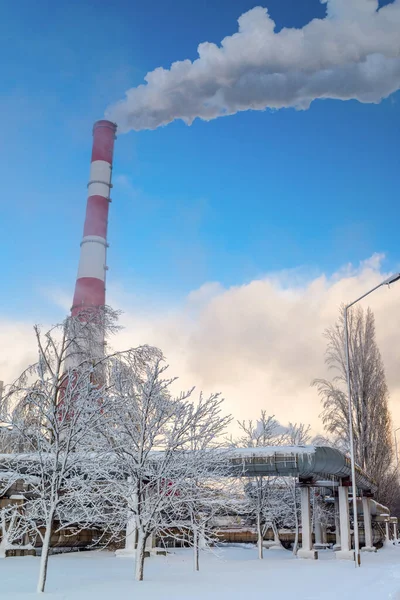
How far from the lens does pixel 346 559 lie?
99.0 feet

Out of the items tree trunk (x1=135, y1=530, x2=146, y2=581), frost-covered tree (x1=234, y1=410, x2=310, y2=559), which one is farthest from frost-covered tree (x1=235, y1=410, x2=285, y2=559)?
tree trunk (x1=135, y1=530, x2=146, y2=581)

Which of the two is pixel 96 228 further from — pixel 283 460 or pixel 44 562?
pixel 44 562

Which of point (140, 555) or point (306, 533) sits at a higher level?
point (306, 533)

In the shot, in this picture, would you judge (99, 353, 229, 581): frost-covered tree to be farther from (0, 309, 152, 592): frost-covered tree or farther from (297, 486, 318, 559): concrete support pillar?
(297, 486, 318, 559): concrete support pillar

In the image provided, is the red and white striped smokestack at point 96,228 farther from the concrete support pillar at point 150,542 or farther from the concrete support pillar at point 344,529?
the concrete support pillar at point 344,529

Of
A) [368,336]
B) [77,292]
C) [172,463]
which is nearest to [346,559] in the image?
[172,463]

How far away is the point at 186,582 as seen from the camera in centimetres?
1708

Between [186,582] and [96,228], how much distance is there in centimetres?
3652

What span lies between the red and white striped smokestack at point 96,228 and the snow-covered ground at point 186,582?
2535 cm

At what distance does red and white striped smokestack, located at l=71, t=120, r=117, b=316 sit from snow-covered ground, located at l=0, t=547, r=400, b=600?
25.3m

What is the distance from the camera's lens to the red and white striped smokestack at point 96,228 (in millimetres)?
47188

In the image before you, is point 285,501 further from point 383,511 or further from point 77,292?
point 77,292

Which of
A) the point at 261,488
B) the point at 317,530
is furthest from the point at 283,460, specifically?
the point at 317,530

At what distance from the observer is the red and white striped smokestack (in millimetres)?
47188
